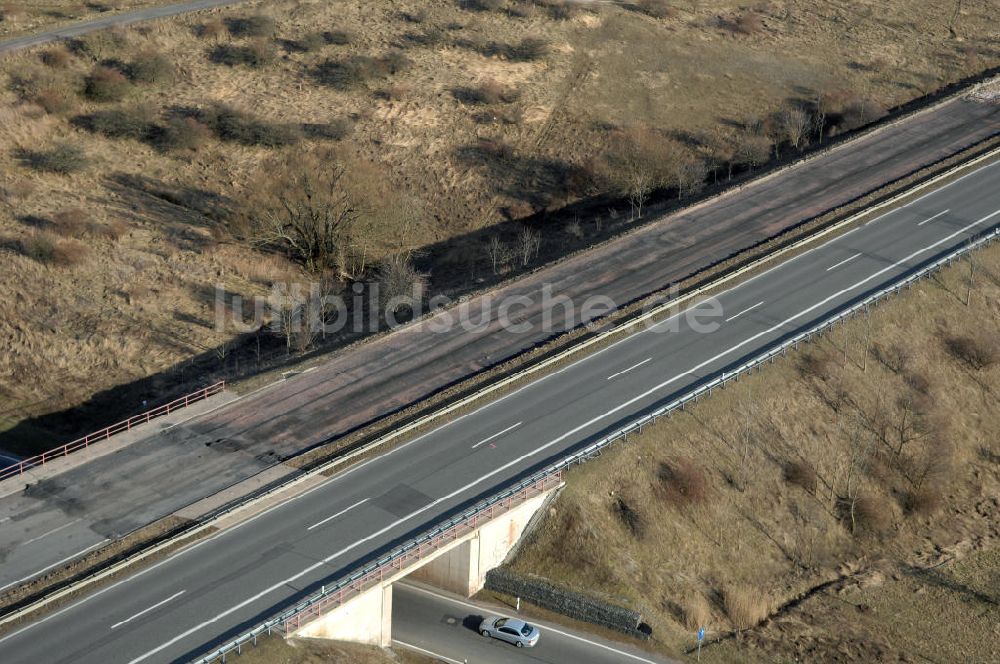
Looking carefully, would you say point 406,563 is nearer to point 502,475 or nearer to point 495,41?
point 502,475

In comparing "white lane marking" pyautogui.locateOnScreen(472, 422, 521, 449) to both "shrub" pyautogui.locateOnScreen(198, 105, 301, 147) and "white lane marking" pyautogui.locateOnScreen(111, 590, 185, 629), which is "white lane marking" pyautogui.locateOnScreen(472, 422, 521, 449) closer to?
"white lane marking" pyautogui.locateOnScreen(111, 590, 185, 629)

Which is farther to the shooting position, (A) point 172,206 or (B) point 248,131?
(B) point 248,131

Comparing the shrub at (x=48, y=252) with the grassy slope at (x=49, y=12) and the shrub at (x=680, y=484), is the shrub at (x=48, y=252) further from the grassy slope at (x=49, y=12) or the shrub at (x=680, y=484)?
the shrub at (x=680, y=484)

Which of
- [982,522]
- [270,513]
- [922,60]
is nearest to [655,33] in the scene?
[922,60]

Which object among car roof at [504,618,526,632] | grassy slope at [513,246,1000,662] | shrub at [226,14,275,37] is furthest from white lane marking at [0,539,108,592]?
shrub at [226,14,275,37]

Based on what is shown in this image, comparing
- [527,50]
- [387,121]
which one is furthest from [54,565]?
[527,50]

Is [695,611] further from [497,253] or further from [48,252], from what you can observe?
[48,252]
